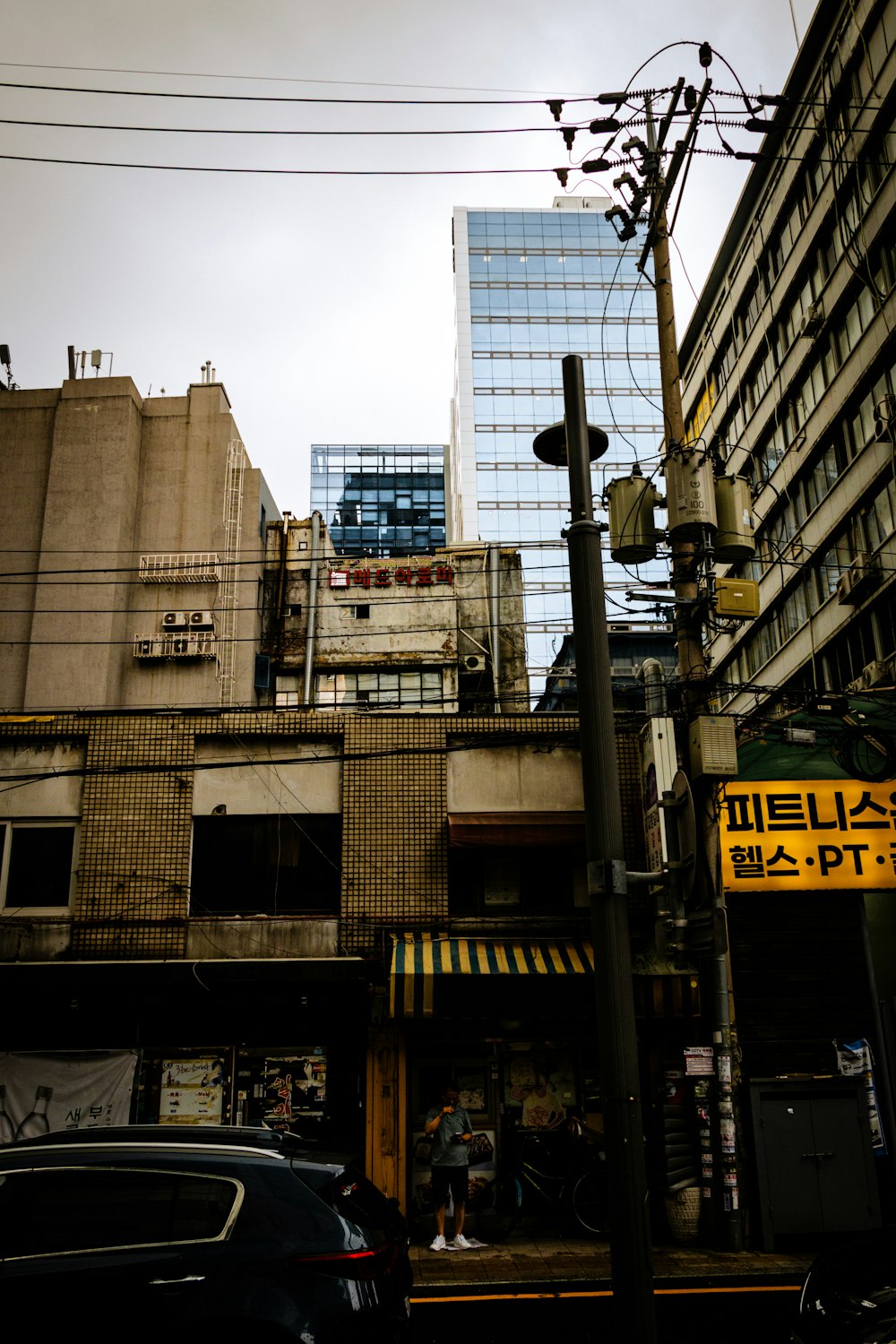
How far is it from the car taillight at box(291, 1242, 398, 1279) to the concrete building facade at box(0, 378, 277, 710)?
17.9m

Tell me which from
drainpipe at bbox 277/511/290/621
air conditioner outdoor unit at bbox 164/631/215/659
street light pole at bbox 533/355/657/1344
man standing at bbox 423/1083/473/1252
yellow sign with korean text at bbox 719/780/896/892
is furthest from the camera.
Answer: drainpipe at bbox 277/511/290/621

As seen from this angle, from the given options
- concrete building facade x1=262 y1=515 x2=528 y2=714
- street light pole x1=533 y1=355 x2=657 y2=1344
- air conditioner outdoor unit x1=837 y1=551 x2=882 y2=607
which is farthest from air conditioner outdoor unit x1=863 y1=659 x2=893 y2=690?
street light pole x1=533 y1=355 x2=657 y2=1344

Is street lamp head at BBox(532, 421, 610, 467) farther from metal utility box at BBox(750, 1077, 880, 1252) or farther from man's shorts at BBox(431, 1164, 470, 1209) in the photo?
man's shorts at BBox(431, 1164, 470, 1209)

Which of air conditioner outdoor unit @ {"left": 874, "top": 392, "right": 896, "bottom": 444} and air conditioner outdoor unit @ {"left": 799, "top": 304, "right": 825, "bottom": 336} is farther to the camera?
air conditioner outdoor unit @ {"left": 799, "top": 304, "right": 825, "bottom": 336}

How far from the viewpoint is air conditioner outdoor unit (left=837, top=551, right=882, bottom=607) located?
27172 mm

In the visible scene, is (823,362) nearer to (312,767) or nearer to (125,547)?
(125,547)

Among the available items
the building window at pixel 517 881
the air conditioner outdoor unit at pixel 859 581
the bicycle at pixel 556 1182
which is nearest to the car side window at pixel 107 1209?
the bicycle at pixel 556 1182

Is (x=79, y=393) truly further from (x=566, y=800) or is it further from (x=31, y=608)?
(x=566, y=800)

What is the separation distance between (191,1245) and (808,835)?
11577 millimetres

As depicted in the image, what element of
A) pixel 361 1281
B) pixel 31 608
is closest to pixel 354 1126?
pixel 361 1281

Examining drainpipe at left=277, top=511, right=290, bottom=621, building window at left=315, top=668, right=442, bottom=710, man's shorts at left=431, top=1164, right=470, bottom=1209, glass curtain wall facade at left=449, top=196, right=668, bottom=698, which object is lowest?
man's shorts at left=431, top=1164, right=470, bottom=1209

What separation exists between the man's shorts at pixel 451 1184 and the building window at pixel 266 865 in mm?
4334

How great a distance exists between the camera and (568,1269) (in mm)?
11453

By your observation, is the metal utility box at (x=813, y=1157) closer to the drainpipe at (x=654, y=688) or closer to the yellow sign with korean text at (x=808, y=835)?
the yellow sign with korean text at (x=808, y=835)
